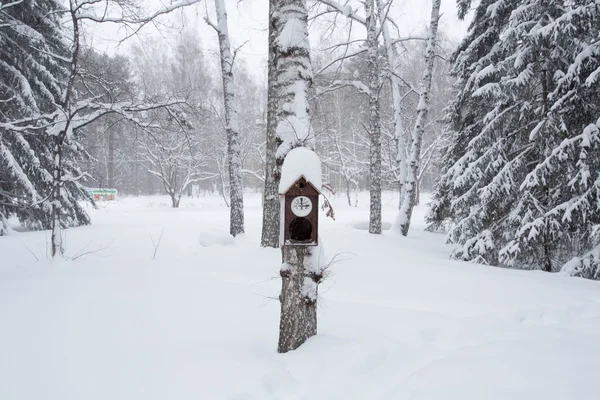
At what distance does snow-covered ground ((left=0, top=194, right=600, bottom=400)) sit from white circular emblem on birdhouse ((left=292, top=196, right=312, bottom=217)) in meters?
0.91

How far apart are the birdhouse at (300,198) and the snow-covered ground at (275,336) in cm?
76

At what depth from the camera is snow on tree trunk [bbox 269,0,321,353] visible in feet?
8.32

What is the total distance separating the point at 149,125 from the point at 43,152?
6.33 meters

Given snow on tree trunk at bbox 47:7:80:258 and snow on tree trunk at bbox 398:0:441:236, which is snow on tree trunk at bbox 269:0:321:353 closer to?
snow on tree trunk at bbox 47:7:80:258

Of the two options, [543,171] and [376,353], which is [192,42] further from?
[376,353]

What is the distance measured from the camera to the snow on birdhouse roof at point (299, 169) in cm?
239

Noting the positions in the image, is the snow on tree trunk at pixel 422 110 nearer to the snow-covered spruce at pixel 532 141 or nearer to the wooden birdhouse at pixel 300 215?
the snow-covered spruce at pixel 532 141

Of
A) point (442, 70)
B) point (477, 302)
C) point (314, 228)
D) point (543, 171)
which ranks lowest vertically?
point (477, 302)

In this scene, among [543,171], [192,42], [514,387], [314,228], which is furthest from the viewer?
[192,42]

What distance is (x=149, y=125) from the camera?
19.7 ft

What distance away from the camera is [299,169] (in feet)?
7.84

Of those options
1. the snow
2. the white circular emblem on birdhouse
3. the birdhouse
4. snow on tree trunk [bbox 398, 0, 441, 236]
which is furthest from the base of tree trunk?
snow on tree trunk [bbox 398, 0, 441, 236]

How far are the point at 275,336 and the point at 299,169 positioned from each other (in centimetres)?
148

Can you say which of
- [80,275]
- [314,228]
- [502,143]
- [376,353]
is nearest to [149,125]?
[80,275]
